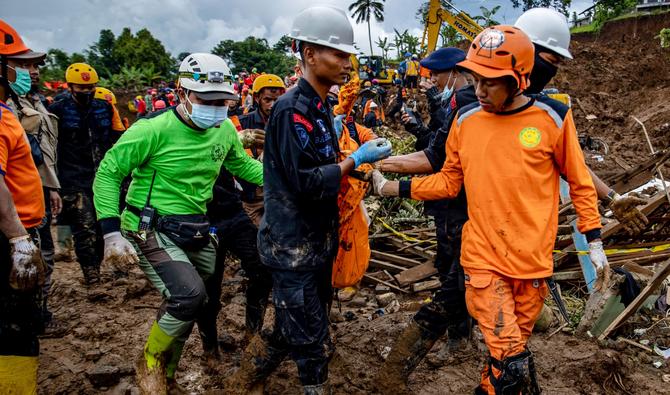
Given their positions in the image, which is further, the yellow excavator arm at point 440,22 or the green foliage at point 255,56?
the green foliage at point 255,56

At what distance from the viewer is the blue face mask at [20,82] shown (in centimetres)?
289

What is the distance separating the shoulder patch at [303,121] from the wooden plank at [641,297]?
115 inches

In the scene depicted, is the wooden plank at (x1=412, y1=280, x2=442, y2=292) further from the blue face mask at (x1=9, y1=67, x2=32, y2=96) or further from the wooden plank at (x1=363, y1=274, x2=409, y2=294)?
the blue face mask at (x1=9, y1=67, x2=32, y2=96)

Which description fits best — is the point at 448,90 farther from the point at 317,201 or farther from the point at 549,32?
the point at 317,201

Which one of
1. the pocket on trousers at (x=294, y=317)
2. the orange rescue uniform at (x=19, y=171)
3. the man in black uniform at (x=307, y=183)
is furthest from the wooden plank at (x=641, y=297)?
the orange rescue uniform at (x=19, y=171)

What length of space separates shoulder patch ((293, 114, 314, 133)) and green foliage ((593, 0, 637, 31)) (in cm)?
3445

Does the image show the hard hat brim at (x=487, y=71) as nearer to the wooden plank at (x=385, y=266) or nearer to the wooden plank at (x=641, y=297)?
the wooden plank at (x=641, y=297)

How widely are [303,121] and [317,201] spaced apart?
436 millimetres

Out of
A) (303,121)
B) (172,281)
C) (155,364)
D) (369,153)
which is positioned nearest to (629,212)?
(369,153)

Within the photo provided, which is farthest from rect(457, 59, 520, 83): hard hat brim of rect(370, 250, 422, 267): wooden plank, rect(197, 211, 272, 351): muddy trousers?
rect(370, 250, 422, 267): wooden plank

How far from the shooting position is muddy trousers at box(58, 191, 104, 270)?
562 centimetres

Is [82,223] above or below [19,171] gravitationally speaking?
below

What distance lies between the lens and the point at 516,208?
8.34 ft

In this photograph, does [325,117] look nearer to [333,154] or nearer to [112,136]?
[333,154]
